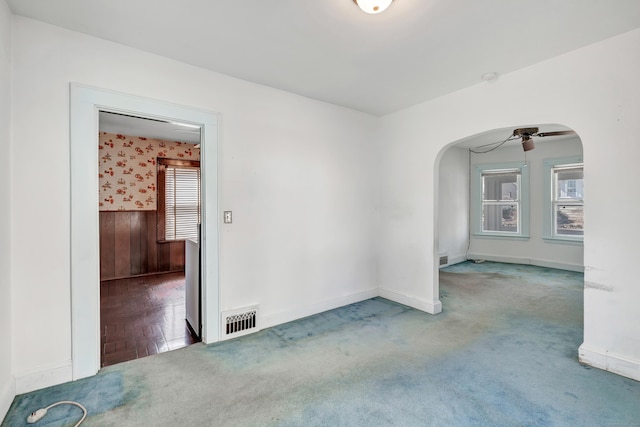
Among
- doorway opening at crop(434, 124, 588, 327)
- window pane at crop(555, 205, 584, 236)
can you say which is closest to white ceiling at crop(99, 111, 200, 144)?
doorway opening at crop(434, 124, 588, 327)

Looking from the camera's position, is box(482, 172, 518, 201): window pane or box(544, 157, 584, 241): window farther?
box(482, 172, 518, 201): window pane

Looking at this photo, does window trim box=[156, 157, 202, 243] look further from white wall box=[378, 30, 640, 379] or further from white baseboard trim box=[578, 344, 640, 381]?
white baseboard trim box=[578, 344, 640, 381]

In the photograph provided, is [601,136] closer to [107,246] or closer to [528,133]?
[528,133]

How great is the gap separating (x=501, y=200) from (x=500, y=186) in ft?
1.12

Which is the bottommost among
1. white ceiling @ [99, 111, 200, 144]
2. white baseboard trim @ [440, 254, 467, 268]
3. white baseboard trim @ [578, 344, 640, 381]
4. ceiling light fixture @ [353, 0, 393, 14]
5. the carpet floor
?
the carpet floor

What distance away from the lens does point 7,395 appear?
1867 mm

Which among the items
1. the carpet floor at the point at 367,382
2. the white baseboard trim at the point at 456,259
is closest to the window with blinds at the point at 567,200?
the white baseboard trim at the point at 456,259

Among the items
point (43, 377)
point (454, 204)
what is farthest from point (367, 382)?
point (454, 204)

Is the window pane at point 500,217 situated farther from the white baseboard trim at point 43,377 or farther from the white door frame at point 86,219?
the white baseboard trim at point 43,377

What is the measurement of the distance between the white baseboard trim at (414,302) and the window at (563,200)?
410 centimetres

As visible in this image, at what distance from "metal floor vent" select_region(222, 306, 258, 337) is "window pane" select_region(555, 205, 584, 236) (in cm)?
621

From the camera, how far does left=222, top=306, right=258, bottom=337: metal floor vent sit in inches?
113

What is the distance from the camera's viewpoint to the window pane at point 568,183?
5.82m

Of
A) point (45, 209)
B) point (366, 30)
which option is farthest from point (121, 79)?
point (366, 30)
